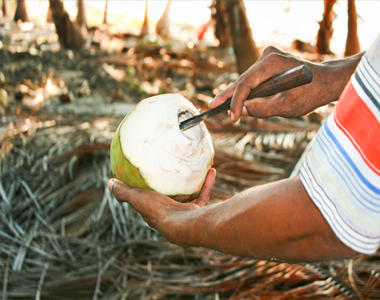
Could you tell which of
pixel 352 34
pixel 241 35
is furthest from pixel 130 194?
pixel 352 34

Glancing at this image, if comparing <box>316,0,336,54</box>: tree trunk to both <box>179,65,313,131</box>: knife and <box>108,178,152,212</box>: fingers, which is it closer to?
<box>179,65,313,131</box>: knife

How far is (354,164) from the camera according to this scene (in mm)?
693

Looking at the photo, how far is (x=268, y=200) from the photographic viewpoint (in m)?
0.81

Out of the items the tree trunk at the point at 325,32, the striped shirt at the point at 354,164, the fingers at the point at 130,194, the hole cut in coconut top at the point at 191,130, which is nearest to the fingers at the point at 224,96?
the hole cut in coconut top at the point at 191,130

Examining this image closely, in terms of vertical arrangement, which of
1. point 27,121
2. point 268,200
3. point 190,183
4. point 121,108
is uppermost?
point 268,200

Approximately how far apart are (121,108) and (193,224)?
3182 mm

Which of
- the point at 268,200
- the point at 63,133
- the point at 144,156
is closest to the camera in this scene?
the point at 268,200

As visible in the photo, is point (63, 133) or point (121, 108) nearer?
point (63, 133)

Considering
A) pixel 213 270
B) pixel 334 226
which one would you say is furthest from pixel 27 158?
pixel 334 226

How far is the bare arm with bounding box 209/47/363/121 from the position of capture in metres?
1.15

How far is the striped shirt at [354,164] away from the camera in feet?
2.23

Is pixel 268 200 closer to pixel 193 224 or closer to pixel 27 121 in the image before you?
pixel 193 224

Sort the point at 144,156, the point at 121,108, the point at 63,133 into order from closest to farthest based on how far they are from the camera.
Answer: the point at 144,156 → the point at 63,133 → the point at 121,108

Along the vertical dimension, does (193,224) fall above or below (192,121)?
below
